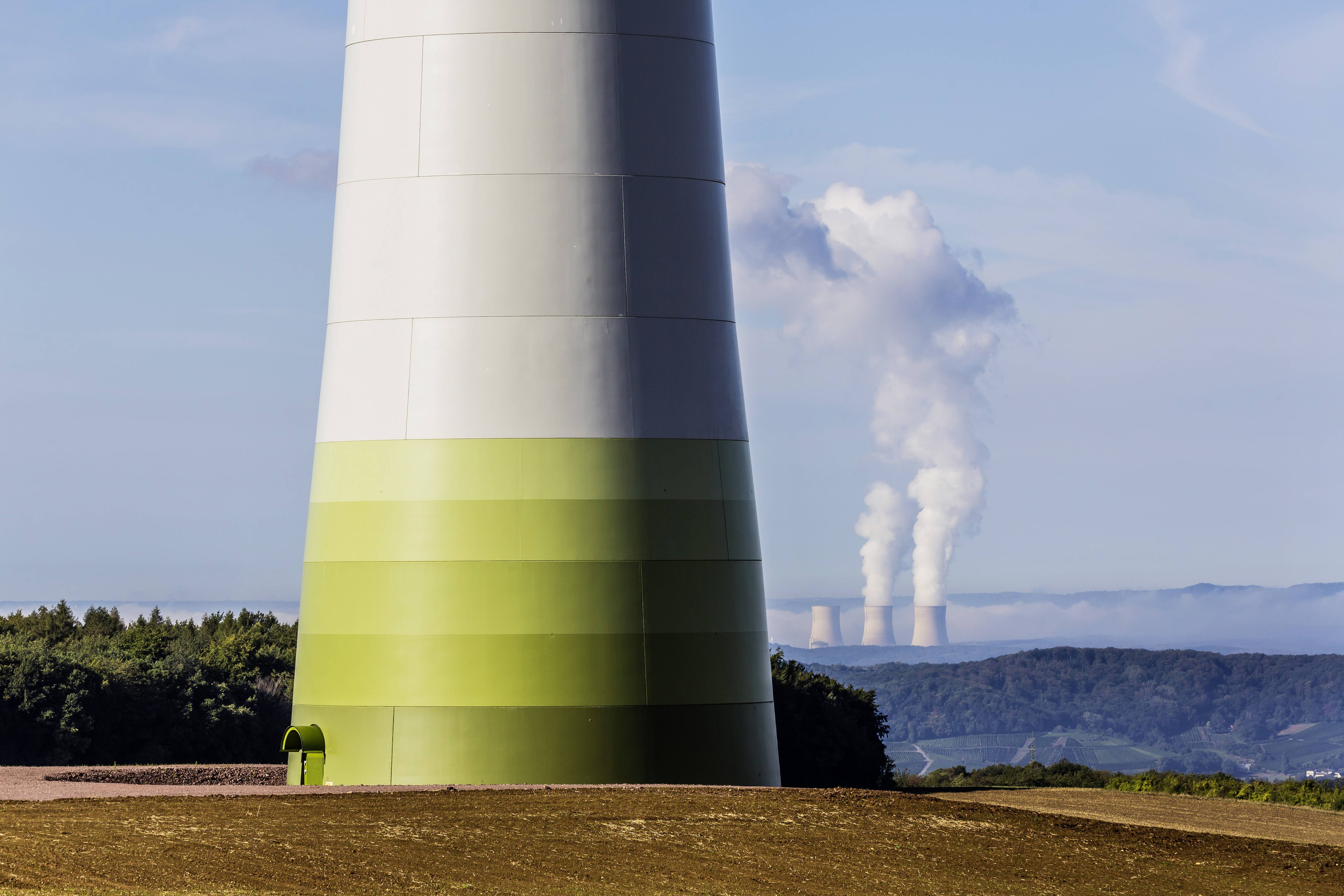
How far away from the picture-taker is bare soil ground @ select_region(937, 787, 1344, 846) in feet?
68.0

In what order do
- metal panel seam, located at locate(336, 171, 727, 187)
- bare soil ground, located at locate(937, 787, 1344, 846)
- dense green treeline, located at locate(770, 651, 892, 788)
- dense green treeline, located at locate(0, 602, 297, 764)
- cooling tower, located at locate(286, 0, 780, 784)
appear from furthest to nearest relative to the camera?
dense green treeline, located at locate(770, 651, 892, 788) → dense green treeline, located at locate(0, 602, 297, 764) → metal panel seam, located at locate(336, 171, 727, 187) → cooling tower, located at locate(286, 0, 780, 784) → bare soil ground, located at locate(937, 787, 1344, 846)

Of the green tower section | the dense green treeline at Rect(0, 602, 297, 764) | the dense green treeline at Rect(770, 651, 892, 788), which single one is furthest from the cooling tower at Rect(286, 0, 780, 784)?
the dense green treeline at Rect(770, 651, 892, 788)

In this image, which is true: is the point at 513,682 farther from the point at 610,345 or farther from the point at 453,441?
the point at 610,345

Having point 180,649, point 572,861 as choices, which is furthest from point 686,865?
point 180,649

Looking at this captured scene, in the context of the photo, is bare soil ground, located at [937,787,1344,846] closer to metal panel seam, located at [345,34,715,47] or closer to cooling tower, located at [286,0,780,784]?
cooling tower, located at [286,0,780,784]

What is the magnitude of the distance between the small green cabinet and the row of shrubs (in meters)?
12.5

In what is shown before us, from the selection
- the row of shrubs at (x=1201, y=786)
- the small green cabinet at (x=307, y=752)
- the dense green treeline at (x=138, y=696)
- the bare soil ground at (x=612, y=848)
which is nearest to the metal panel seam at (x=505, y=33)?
the small green cabinet at (x=307, y=752)

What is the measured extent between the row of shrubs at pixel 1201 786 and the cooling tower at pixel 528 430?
974cm

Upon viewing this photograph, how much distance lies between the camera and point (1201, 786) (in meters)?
29.7

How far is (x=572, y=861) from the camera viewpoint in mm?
15211

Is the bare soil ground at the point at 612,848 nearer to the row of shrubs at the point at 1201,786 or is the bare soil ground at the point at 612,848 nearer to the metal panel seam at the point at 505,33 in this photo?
the row of shrubs at the point at 1201,786

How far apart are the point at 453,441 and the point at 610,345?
8.57 feet

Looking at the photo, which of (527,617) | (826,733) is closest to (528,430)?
(527,617)

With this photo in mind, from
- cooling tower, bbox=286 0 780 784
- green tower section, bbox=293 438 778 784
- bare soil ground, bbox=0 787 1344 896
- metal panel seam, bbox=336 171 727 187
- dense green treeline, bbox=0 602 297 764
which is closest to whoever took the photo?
bare soil ground, bbox=0 787 1344 896
